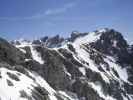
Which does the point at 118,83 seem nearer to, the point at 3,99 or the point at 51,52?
the point at 51,52

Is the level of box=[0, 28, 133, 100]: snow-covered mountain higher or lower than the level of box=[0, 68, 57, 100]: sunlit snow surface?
higher

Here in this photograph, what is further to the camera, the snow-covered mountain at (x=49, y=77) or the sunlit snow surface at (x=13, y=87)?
the snow-covered mountain at (x=49, y=77)

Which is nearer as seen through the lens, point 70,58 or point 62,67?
point 62,67

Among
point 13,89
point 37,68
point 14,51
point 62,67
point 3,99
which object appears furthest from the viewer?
point 62,67

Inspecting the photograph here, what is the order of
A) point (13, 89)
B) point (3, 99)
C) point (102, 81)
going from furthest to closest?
point (102, 81), point (13, 89), point (3, 99)

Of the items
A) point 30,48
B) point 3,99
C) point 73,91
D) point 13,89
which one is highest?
point 30,48

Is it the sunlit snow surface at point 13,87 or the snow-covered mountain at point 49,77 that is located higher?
the snow-covered mountain at point 49,77

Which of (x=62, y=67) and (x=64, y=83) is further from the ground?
(x=62, y=67)

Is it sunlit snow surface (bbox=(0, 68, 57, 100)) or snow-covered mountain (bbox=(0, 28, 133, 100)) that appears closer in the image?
sunlit snow surface (bbox=(0, 68, 57, 100))

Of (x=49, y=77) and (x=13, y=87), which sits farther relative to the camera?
(x=49, y=77)

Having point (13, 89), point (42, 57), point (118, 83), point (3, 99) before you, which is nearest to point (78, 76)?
point (42, 57)

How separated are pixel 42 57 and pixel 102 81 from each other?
4590 centimetres

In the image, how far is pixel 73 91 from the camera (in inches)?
5723

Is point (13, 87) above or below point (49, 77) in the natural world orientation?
below
